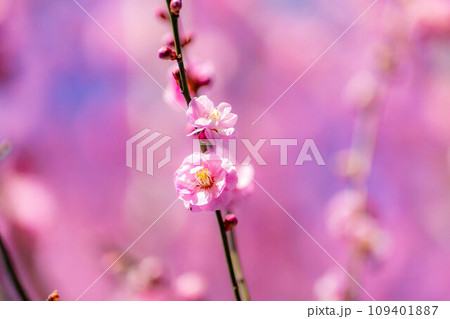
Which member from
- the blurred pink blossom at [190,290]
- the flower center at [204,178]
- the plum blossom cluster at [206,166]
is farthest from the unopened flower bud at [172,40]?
the blurred pink blossom at [190,290]

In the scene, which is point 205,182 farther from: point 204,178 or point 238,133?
point 238,133

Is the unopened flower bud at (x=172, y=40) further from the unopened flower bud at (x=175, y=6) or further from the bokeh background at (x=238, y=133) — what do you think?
the bokeh background at (x=238, y=133)

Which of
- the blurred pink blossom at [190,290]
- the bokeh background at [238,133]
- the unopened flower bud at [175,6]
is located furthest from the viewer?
the bokeh background at [238,133]

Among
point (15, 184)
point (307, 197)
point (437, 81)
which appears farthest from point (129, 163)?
point (437, 81)

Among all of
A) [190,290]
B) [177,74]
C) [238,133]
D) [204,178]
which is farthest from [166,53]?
[238,133]
